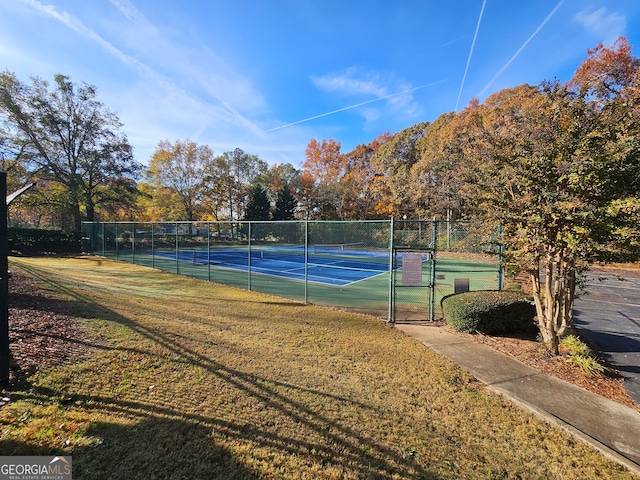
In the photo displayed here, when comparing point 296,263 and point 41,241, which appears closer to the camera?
point 296,263

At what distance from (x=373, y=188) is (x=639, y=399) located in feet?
105

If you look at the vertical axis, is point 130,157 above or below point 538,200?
above

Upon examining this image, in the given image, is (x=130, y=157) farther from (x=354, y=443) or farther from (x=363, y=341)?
(x=354, y=443)

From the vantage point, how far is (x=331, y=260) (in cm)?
2066

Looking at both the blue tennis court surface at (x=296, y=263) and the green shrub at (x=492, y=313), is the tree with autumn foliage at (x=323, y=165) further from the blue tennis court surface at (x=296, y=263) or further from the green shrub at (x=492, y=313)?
the green shrub at (x=492, y=313)

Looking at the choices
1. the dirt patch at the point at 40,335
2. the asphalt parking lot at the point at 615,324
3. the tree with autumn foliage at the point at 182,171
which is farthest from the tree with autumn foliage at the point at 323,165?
the dirt patch at the point at 40,335

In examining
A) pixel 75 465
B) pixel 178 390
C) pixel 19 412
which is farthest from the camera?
pixel 178 390

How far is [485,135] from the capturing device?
17.0ft

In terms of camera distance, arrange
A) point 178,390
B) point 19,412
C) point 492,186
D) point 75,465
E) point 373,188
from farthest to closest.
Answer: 1. point 373,188
2. point 492,186
3. point 178,390
4. point 19,412
5. point 75,465

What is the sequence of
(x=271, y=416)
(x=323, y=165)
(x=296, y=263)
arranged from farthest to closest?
(x=323, y=165)
(x=296, y=263)
(x=271, y=416)

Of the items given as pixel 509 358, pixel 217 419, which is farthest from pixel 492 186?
pixel 217 419

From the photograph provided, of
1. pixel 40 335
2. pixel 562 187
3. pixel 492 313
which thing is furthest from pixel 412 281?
pixel 40 335

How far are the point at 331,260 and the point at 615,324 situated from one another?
15.2 m

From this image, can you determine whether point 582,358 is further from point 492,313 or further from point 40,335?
point 40,335
